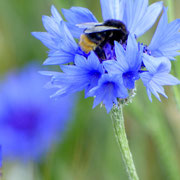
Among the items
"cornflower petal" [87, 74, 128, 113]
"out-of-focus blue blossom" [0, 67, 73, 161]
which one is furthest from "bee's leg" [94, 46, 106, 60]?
"out-of-focus blue blossom" [0, 67, 73, 161]

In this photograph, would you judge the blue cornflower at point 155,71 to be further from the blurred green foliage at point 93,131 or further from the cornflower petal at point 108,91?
the blurred green foliage at point 93,131

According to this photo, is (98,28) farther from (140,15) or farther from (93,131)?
(93,131)

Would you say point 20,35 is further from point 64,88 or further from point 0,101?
point 64,88

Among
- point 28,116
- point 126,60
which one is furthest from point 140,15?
point 28,116

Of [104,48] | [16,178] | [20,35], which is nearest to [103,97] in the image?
[104,48]

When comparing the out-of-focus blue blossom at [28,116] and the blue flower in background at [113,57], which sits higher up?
the blue flower in background at [113,57]

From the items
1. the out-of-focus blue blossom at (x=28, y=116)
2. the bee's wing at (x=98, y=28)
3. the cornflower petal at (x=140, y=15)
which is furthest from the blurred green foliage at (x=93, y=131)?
the bee's wing at (x=98, y=28)
